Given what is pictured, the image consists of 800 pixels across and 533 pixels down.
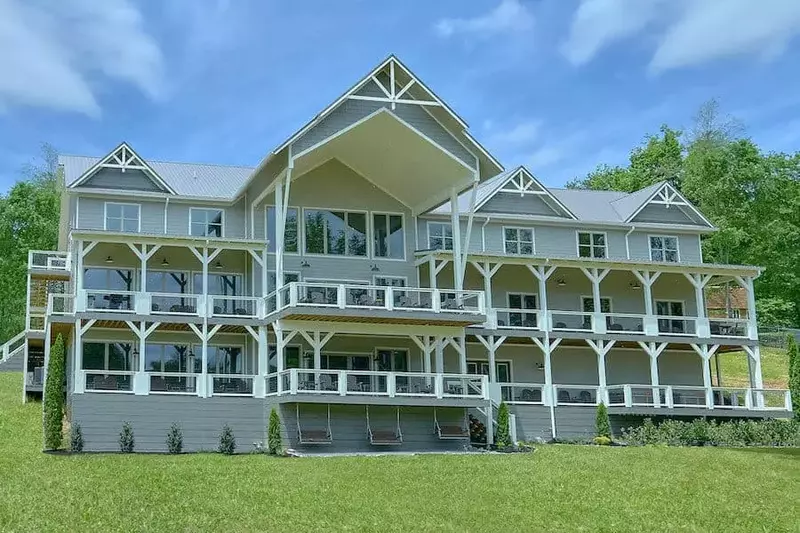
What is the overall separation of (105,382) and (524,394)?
1394 centimetres

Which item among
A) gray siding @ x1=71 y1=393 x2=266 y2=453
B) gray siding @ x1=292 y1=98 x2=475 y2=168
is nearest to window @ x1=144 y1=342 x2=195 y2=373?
gray siding @ x1=71 y1=393 x2=266 y2=453

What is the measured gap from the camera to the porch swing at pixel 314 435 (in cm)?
2831

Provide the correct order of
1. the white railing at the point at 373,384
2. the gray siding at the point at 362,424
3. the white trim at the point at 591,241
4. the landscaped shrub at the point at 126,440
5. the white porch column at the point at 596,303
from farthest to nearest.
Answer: the white trim at the point at 591,241, the white porch column at the point at 596,303, the gray siding at the point at 362,424, the white railing at the point at 373,384, the landscaped shrub at the point at 126,440

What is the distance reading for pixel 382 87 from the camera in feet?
101

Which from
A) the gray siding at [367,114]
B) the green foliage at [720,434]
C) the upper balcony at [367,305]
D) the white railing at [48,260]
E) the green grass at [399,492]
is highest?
the gray siding at [367,114]

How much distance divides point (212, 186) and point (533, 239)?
1210 cm

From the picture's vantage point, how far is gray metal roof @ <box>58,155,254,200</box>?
33875 mm

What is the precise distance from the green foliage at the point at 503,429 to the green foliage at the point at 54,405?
12572 mm

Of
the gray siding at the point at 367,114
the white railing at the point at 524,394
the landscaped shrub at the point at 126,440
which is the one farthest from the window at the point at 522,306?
the landscaped shrub at the point at 126,440

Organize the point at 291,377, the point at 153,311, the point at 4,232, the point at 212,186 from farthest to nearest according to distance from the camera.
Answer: the point at 4,232 → the point at 212,186 → the point at 153,311 → the point at 291,377

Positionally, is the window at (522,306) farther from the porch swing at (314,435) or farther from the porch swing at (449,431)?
the porch swing at (314,435)

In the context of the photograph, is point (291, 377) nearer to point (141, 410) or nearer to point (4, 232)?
point (141, 410)

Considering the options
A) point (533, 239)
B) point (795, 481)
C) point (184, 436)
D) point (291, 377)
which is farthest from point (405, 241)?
point (795, 481)

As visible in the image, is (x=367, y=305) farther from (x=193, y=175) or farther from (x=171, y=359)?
(x=193, y=175)
